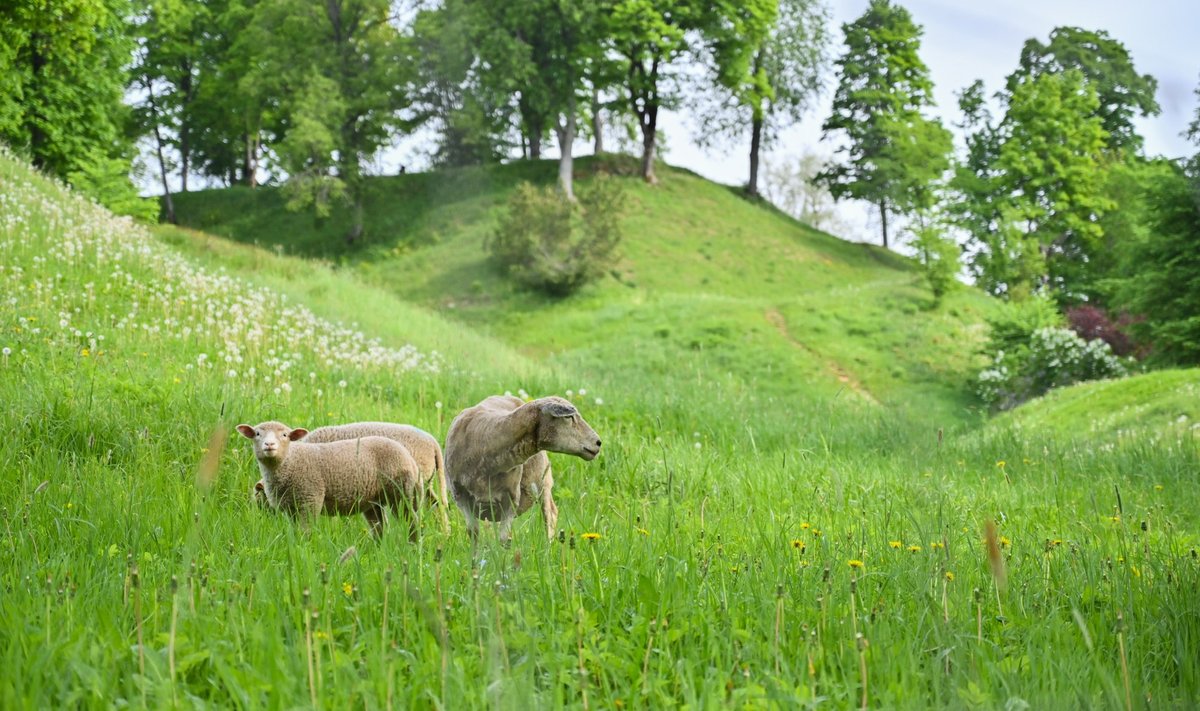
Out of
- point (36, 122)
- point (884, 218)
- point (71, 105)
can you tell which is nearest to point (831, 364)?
point (36, 122)

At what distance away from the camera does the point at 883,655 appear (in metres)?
3.42

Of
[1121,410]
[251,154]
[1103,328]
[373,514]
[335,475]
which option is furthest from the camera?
[251,154]

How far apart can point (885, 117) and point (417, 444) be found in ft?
185

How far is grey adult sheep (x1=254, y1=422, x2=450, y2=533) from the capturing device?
605 centimetres

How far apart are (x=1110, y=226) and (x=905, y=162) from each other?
1322cm

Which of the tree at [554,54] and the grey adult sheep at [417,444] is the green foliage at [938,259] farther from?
the grey adult sheep at [417,444]

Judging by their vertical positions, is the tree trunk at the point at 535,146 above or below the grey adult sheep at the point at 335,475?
above

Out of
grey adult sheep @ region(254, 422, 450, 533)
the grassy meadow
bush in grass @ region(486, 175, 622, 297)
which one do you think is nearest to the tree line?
bush in grass @ region(486, 175, 622, 297)

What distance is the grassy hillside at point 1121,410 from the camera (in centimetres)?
1523

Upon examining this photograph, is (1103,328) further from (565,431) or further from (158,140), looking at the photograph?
(158,140)

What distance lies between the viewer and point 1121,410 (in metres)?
17.6

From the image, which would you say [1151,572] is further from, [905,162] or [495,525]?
[905,162]

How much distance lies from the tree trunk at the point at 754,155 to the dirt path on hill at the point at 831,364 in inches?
944

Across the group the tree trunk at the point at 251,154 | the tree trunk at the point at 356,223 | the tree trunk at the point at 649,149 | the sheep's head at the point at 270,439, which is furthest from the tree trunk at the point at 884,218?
the sheep's head at the point at 270,439
